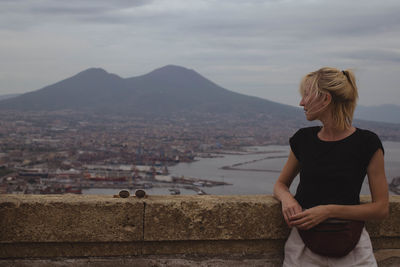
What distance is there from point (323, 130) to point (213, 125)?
3875 inches

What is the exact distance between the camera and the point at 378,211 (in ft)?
7.08

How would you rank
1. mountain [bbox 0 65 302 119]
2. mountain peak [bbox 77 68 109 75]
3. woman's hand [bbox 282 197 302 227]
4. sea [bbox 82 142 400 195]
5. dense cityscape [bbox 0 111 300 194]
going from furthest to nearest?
mountain peak [bbox 77 68 109 75], mountain [bbox 0 65 302 119], dense cityscape [bbox 0 111 300 194], sea [bbox 82 142 400 195], woman's hand [bbox 282 197 302 227]

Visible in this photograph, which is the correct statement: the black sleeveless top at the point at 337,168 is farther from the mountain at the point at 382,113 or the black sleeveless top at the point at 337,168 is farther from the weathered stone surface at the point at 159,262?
the mountain at the point at 382,113

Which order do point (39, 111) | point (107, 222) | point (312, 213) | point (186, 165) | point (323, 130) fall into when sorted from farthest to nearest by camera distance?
point (39, 111) < point (186, 165) < point (107, 222) < point (323, 130) < point (312, 213)

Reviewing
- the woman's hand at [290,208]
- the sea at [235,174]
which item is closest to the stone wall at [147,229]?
the woman's hand at [290,208]

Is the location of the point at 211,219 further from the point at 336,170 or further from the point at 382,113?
the point at 382,113

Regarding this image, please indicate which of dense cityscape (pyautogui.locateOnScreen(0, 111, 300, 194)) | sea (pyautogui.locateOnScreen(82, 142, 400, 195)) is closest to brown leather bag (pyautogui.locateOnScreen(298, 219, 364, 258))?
dense cityscape (pyautogui.locateOnScreen(0, 111, 300, 194))

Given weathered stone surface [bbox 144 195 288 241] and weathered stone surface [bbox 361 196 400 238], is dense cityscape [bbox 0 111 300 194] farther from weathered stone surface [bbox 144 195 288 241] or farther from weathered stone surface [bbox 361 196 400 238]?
weathered stone surface [bbox 361 196 400 238]

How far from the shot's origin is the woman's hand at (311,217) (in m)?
2.13

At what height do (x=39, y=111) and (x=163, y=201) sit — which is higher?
(x=163, y=201)

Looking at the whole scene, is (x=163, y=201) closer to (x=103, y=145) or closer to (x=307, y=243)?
(x=307, y=243)

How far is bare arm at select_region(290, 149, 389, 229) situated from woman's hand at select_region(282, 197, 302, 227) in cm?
11

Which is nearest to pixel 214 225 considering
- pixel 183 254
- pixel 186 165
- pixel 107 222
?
pixel 183 254

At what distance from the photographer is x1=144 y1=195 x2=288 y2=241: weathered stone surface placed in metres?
2.57
